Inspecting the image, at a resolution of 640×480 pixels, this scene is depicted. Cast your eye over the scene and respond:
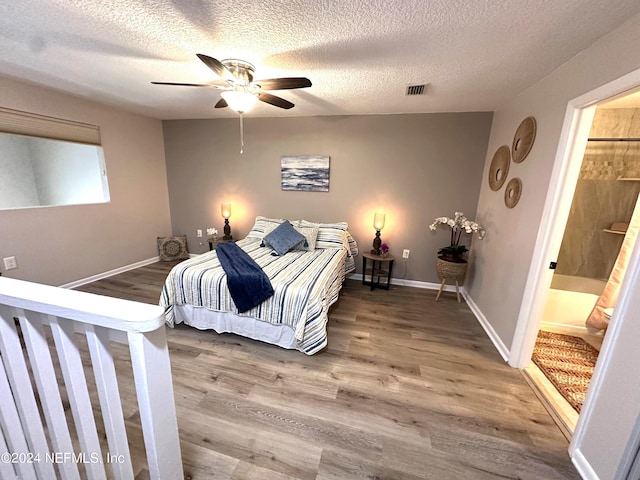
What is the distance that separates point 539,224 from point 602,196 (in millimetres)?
1584

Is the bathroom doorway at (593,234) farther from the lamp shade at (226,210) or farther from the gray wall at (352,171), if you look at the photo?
the lamp shade at (226,210)

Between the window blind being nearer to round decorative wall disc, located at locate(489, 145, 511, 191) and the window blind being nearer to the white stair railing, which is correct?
the white stair railing

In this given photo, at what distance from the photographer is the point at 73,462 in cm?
100

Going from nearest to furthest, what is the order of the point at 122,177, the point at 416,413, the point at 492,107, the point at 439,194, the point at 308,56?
the point at 416,413
the point at 308,56
the point at 492,107
the point at 439,194
the point at 122,177

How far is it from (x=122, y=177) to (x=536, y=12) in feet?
15.2

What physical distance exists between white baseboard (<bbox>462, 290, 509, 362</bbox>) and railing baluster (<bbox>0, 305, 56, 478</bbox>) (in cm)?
294

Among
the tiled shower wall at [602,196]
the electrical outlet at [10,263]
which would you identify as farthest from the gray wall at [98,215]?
the tiled shower wall at [602,196]

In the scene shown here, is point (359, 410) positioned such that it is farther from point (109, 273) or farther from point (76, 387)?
point (109, 273)

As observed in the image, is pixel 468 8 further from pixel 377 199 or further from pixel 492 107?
pixel 377 199

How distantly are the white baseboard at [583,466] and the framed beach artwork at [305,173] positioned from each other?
3.32 metres

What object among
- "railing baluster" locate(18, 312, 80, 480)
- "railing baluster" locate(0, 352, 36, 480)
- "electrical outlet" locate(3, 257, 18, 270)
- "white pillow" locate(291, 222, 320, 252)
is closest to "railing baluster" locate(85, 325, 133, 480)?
"railing baluster" locate(18, 312, 80, 480)


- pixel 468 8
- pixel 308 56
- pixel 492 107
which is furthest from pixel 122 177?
pixel 492 107

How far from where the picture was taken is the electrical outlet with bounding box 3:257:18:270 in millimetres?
2679

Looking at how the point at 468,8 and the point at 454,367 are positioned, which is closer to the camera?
the point at 468,8
